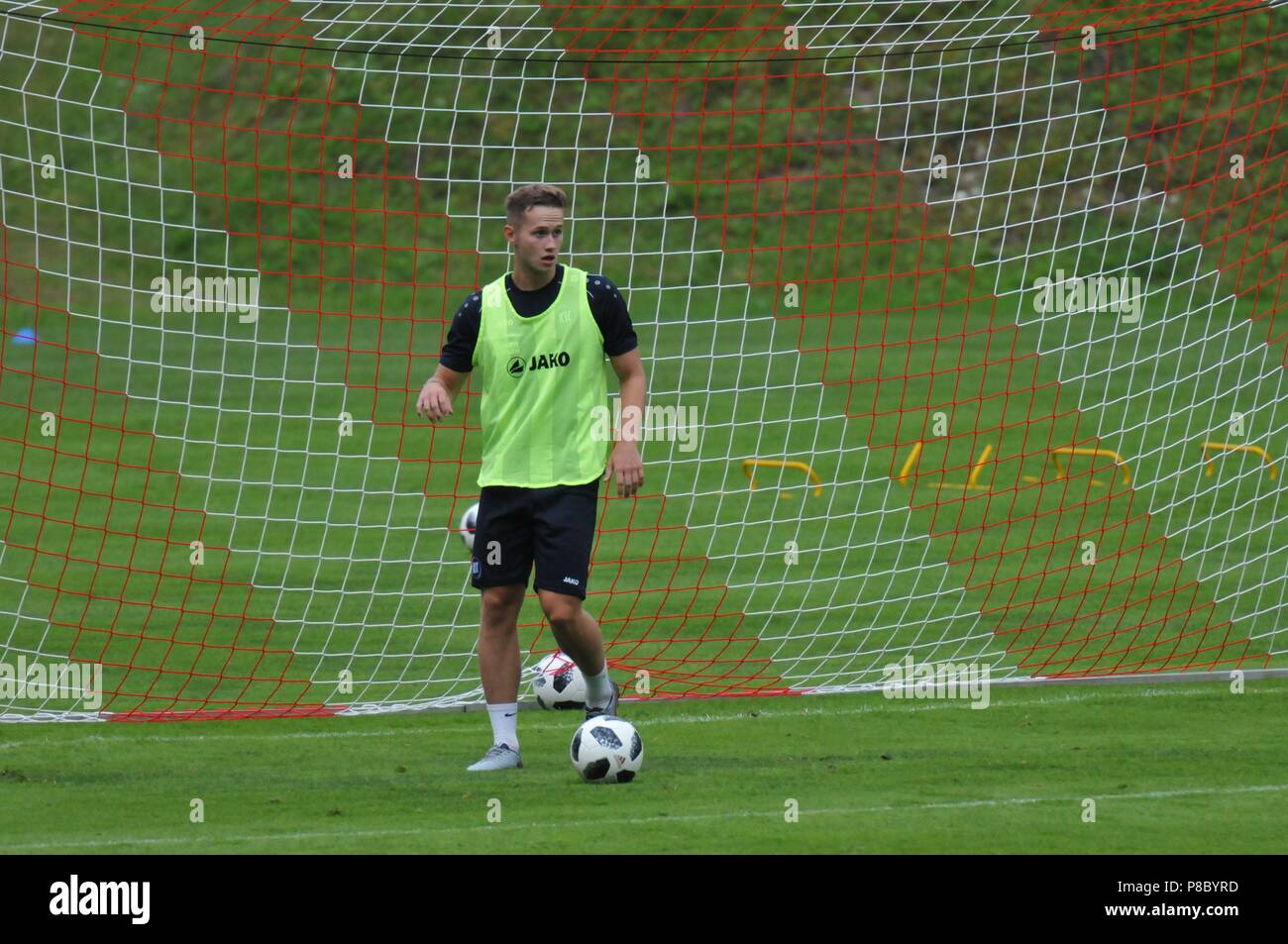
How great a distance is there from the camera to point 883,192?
28.3 metres

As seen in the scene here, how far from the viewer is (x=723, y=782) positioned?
7414 mm

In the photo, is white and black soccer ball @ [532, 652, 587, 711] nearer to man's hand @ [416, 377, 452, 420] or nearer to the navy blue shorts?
the navy blue shorts

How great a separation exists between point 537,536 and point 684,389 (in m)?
12.4

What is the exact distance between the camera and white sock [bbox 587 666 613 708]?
7.95 m

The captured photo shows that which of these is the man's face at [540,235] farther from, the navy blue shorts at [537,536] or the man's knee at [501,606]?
the man's knee at [501,606]

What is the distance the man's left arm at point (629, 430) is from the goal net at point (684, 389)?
5.83 ft

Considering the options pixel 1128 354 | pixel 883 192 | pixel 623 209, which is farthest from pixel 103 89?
pixel 1128 354

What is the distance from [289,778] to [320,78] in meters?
24.4
